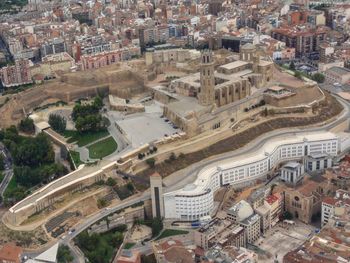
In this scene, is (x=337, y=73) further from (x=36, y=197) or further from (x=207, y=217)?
(x=36, y=197)

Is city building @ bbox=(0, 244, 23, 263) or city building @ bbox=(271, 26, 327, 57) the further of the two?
city building @ bbox=(271, 26, 327, 57)

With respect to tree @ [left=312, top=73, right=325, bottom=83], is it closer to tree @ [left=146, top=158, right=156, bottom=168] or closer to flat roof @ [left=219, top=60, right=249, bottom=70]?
flat roof @ [left=219, top=60, right=249, bottom=70]

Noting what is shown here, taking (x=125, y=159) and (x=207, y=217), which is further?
(x=125, y=159)

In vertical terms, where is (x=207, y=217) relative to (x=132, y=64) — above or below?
below

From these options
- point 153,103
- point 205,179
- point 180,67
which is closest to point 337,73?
point 180,67

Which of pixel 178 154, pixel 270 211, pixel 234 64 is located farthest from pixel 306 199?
pixel 234 64

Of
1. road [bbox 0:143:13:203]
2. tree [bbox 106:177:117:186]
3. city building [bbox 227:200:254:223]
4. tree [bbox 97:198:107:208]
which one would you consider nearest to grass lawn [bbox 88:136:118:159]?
tree [bbox 106:177:117:186]
